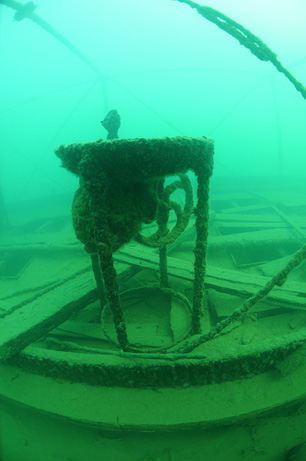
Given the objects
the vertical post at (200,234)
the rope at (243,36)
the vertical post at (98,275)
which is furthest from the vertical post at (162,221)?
the rope at (243,36)

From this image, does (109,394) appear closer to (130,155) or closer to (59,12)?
(130,155)

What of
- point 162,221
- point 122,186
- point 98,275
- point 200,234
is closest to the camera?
point 122,186

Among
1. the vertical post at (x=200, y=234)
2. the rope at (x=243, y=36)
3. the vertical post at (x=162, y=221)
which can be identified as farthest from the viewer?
the vertical post at (x=162, y=221)

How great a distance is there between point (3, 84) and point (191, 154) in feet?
228

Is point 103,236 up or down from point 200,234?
down

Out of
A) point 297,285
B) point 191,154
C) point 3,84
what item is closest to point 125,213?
point 191,154

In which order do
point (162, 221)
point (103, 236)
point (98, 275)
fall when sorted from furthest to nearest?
point (98, 275) → point (162, 221) → point (103, 236)

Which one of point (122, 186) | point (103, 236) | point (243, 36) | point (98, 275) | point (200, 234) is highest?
point (243, 36)

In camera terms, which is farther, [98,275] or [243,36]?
[98,275]

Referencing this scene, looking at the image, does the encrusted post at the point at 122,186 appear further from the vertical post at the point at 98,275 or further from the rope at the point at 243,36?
the rope at the point at 243,36

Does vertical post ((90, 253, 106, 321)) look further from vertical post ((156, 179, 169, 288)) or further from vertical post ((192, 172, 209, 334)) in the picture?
vertical post ((192, 172, 209, 334))

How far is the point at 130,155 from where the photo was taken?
137 centimetres

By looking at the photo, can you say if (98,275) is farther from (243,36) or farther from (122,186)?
(243,36)

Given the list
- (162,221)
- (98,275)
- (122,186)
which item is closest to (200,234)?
(162,221)
